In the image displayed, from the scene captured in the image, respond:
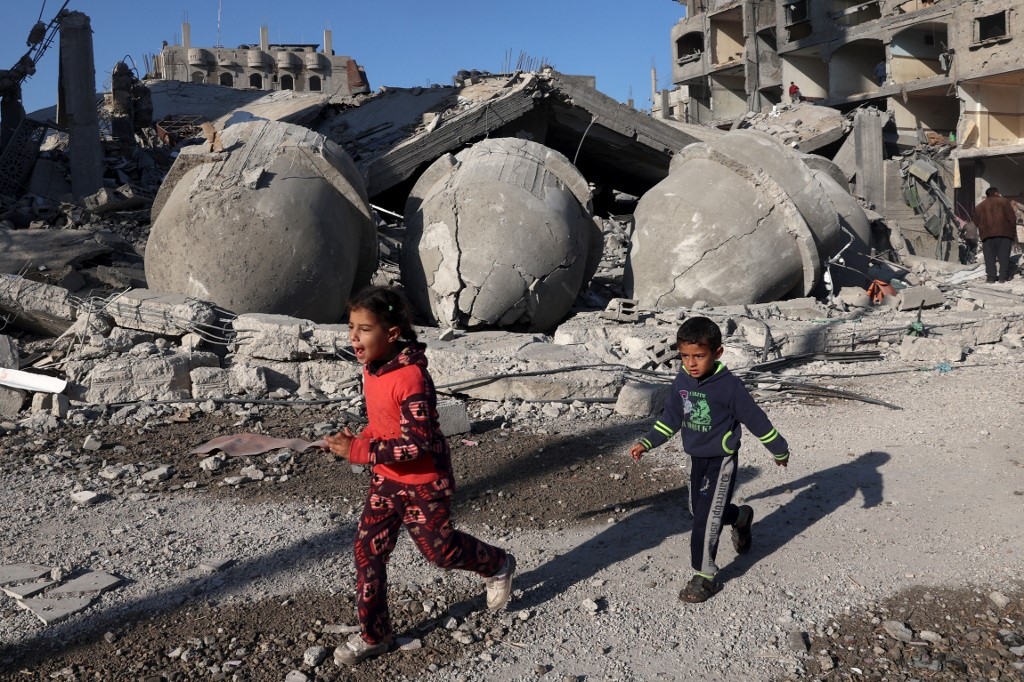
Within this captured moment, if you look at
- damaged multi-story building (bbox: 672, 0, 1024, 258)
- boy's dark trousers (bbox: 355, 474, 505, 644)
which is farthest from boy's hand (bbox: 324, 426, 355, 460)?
damaged multi-story building (bbox: 672, 0, 1024, 258)

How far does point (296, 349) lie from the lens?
6609mm

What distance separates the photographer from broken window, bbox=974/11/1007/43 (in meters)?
23.3

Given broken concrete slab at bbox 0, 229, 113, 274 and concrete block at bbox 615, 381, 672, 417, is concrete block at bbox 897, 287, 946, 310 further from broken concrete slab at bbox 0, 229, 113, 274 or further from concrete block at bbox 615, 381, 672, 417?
broken concrete slab at bbox 0, 229, 113, 274

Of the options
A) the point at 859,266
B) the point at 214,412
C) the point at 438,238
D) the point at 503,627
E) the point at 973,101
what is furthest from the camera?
the point at 973,101

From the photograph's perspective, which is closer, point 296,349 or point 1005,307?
point 296,349

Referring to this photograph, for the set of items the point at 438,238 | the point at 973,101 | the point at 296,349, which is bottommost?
the point at 296,349

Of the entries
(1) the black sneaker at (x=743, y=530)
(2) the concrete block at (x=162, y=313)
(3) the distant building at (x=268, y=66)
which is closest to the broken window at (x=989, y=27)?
Result: (2) the concrete block at (x=162, y=313)

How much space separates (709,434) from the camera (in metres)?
3.22

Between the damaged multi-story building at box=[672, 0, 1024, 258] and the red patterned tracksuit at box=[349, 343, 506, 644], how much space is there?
17524 mm

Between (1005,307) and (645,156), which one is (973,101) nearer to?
(645,156)

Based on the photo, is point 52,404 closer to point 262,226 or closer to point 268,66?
point 262,226

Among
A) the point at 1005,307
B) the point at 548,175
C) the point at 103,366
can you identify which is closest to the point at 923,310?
the point at 1005,307

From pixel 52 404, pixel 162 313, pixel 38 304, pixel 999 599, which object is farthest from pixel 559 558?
pixel 38 304

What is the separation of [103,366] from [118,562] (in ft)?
9.32
